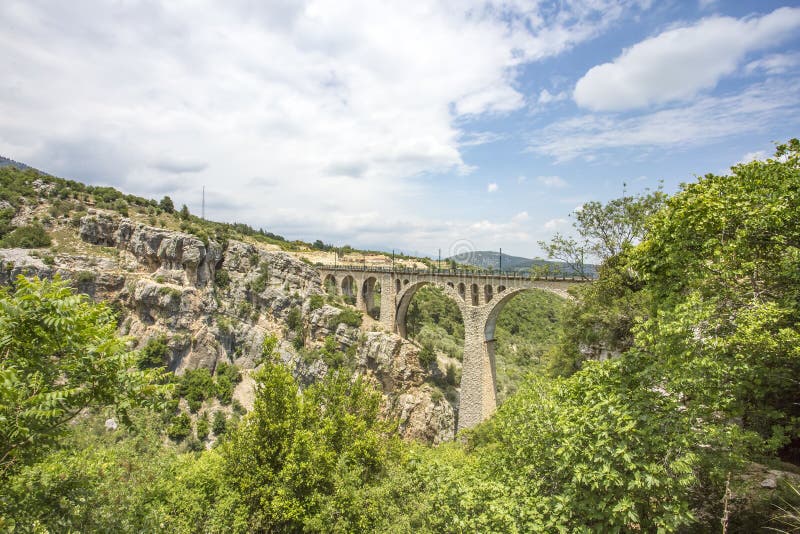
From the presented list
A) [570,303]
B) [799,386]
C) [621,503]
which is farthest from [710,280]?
[570,303]

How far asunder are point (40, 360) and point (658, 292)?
11.3 m

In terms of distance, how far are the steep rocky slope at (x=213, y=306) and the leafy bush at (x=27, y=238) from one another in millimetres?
1429

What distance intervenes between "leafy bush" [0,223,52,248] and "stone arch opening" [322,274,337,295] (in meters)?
26.6

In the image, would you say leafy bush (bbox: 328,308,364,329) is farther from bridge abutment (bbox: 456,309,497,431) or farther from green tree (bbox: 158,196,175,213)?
green tree (bbox: 158,196,175,213)

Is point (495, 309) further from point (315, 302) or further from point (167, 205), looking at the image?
point (167, 205)

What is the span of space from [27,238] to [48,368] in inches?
1635

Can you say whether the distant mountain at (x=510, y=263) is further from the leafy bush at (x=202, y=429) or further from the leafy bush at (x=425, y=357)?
the leafy bush at (x=202, y=429)

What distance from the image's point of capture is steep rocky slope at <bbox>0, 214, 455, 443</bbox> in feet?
104

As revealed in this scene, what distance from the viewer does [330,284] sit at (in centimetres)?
4781

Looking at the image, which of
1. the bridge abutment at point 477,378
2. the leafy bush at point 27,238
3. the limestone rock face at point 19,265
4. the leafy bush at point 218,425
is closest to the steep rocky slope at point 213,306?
the limestone rock face at point 19,265

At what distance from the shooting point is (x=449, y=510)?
7277mm

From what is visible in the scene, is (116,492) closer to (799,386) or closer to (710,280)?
(710,280)

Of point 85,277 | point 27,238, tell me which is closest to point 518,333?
point 85,277

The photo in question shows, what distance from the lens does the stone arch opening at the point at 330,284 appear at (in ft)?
153
